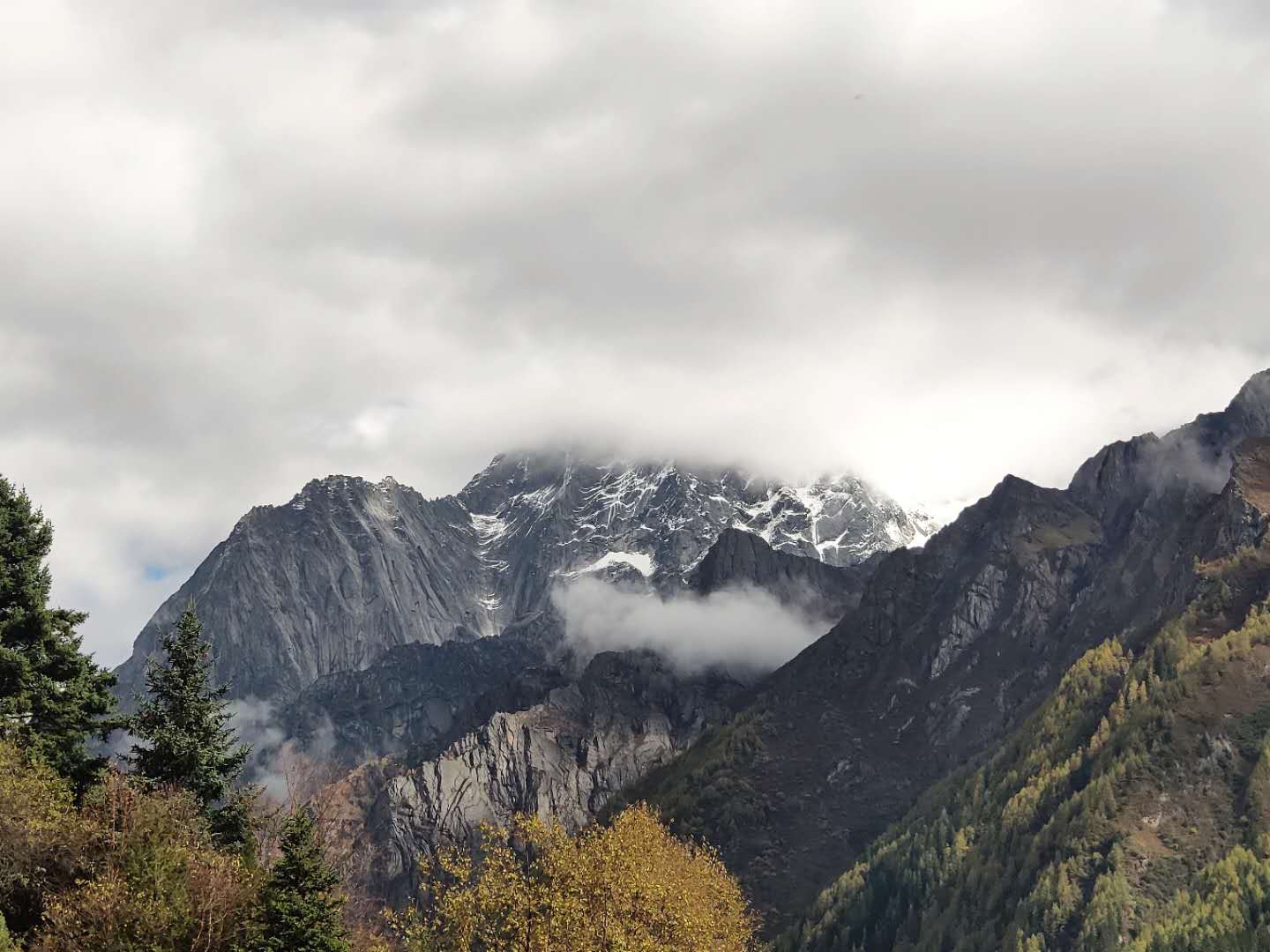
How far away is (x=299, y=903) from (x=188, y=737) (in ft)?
79.2

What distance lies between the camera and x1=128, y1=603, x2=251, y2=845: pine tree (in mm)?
93938

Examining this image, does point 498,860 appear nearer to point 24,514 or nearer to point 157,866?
point 157,866

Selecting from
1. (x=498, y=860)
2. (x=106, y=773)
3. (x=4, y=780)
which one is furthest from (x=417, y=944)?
(x=4, y=780)

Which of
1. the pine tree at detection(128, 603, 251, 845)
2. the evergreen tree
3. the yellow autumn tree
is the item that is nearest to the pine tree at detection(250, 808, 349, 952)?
the yellow autumn tree

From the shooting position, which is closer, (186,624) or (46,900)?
(46,900)

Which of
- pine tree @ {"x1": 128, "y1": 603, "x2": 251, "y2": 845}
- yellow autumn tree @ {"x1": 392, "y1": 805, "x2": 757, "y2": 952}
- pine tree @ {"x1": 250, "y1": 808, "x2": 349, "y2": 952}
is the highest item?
pine tree @ {"x1": 128, "y1": 603, "x2": 251, "y2": 845}

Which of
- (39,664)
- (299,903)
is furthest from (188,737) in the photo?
(299,903)

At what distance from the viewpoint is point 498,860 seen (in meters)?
81.2

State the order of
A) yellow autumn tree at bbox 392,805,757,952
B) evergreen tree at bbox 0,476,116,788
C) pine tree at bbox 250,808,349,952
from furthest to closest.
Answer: evergreen tree at bbox 0,476,116,788 < yellow autumn tree at bbox 392,805,757,952 < pine tree at bbox 250,808,349,952

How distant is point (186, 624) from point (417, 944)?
31.9 metres

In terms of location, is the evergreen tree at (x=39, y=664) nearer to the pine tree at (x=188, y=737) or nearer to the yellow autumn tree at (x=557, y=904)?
the pine tree at (x=188, y=737)

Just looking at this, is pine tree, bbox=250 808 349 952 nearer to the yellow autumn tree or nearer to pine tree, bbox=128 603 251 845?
the yellow autumn tree

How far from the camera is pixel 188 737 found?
94.6 meters

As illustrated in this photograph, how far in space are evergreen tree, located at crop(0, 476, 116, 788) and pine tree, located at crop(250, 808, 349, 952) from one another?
23160 mm
